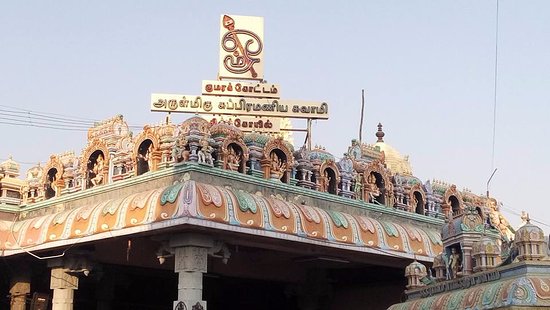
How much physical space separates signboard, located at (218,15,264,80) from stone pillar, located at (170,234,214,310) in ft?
34.4

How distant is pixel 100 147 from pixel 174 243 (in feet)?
17.3

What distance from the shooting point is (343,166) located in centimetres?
2577

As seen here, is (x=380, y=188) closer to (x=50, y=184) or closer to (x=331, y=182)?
(x=331, y=182)

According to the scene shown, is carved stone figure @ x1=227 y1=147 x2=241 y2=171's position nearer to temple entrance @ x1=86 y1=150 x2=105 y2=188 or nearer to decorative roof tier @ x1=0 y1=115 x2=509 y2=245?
decorative roof tier @ x1=0 y1=115 x2=509 y2=245

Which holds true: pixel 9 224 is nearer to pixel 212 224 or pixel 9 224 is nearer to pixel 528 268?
pixel 212 224

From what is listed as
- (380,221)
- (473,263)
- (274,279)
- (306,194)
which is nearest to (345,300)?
(274,279)

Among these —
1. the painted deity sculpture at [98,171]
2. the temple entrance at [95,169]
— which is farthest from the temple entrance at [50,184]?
the painted deity sculpture at [98,171]

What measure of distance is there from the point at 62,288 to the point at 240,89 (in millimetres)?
9502

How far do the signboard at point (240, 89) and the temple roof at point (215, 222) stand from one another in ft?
22.2

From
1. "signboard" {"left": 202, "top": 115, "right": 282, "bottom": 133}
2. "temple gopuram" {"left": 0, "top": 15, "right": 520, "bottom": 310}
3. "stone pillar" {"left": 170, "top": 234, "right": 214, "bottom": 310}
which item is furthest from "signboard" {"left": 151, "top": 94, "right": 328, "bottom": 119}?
"stone pillar" {"left": 170, "top": 234, "right": 214, "bottom": 310}

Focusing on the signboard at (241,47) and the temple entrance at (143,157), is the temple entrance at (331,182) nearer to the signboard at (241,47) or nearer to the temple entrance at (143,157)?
the temple entrance at (143,157)

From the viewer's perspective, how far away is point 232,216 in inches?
816

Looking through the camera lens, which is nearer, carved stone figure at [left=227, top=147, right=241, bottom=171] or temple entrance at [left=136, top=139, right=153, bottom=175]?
carved stone figure at [left=227, top=147, right=241, bottom=171]

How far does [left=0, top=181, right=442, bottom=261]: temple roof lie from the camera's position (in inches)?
800
